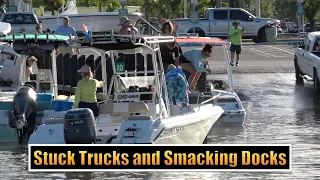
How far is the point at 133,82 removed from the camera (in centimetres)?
1852

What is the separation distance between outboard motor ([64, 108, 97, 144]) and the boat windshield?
3.21m

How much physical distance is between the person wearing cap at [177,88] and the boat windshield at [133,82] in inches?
14.9

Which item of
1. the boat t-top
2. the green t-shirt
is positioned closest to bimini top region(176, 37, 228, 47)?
the boat t-top

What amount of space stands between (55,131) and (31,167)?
4.11 feet

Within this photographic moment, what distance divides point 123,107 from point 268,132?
4.16 meters

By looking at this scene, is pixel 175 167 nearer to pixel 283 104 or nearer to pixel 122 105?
pixel 122 105

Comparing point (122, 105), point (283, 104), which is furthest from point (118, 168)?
point (283, 104)

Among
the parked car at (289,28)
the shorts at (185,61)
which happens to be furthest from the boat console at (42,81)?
the parked car at (289,28)

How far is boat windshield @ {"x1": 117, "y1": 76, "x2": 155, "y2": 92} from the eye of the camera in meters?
18.4

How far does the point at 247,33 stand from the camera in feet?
171

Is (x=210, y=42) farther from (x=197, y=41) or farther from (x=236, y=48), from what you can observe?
(x=236, y=48)

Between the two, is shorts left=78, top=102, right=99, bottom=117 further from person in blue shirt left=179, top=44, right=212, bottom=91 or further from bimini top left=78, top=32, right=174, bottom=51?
person in blue shirt left=179, top=44, right=212, bottom=91

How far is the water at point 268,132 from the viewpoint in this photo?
599 inches

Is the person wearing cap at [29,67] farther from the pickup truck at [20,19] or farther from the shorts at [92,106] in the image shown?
the pickup truck at [20,19]
